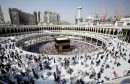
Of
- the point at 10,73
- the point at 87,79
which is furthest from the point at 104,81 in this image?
the point at 10,73

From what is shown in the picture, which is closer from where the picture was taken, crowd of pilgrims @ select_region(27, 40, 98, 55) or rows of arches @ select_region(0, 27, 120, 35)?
crowd of pilgrims @ select_region(27, 40, 98, 55)

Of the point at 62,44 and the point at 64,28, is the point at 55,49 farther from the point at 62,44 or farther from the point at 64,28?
the point at 64,28

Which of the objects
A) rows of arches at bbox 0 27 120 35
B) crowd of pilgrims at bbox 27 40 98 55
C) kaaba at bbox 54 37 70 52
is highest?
rows of arches at bbox 0 27 120 35

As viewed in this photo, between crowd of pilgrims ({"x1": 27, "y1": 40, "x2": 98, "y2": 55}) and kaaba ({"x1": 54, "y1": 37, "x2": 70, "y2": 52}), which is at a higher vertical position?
kaaba ({"x1": 54, "y1": 37, "x2": 70, "y2": 52})

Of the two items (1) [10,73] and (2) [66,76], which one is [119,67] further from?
(1) [10,73]

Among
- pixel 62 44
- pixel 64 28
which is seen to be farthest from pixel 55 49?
pixel 64 28

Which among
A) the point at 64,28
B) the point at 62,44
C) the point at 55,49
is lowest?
the point at 55,49

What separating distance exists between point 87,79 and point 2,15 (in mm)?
97322

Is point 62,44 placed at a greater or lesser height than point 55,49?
greater

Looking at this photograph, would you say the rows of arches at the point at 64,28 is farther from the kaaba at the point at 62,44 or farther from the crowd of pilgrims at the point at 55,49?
the kaaba at the point at 62,44

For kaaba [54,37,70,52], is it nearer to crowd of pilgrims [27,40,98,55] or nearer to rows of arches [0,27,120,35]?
crowd of pilgrims [27,40,98,55]

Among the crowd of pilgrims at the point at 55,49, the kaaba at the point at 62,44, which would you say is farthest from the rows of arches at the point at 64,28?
the kaaba at the point at 62,44

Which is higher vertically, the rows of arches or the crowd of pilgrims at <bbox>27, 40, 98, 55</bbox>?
the rows of arches

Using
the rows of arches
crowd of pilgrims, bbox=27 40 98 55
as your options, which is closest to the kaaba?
crowd of pilgrims, bbox=27 40 98 55
